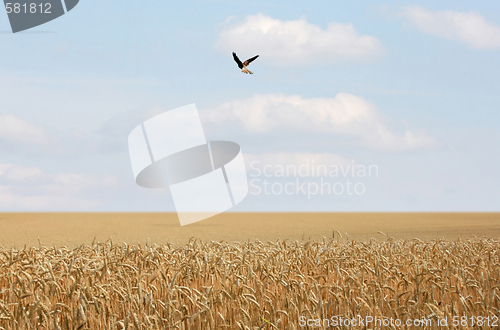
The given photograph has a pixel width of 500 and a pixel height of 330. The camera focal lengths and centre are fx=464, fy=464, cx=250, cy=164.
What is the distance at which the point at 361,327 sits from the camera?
4.86 m

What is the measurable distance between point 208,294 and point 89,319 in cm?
133

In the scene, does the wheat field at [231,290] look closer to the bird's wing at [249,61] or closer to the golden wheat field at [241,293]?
the golden wheat field at [241,293]

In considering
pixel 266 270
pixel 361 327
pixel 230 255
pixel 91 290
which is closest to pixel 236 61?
pixel 230 255

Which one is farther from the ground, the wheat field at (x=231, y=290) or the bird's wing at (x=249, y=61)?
the bird's wing at (x=249, y=61)

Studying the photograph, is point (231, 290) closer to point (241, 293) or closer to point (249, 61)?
point (241, 293)

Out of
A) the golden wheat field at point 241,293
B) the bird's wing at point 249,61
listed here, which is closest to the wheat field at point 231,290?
the golden wheat field at point 241,293

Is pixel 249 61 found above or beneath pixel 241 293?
above

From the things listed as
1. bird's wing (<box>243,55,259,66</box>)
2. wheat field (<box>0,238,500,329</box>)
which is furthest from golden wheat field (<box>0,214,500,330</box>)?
bird's wing (<box>243,55,259,66</box>)

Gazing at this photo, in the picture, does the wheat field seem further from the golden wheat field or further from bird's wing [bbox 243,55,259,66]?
bird's wing [bbox 243,55,259,66]

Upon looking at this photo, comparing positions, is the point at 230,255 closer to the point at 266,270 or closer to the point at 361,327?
the point at 266,270

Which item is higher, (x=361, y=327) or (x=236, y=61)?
(x=236, y=61)

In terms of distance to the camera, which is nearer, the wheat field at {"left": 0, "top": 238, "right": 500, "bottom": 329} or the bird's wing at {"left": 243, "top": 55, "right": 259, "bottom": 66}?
the wheat field at {"left": 0, "top": 238, "right": 500, "bottom": 329}

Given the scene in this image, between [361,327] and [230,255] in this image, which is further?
[230,255]

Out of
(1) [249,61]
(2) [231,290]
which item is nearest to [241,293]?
(2) [231,290]
